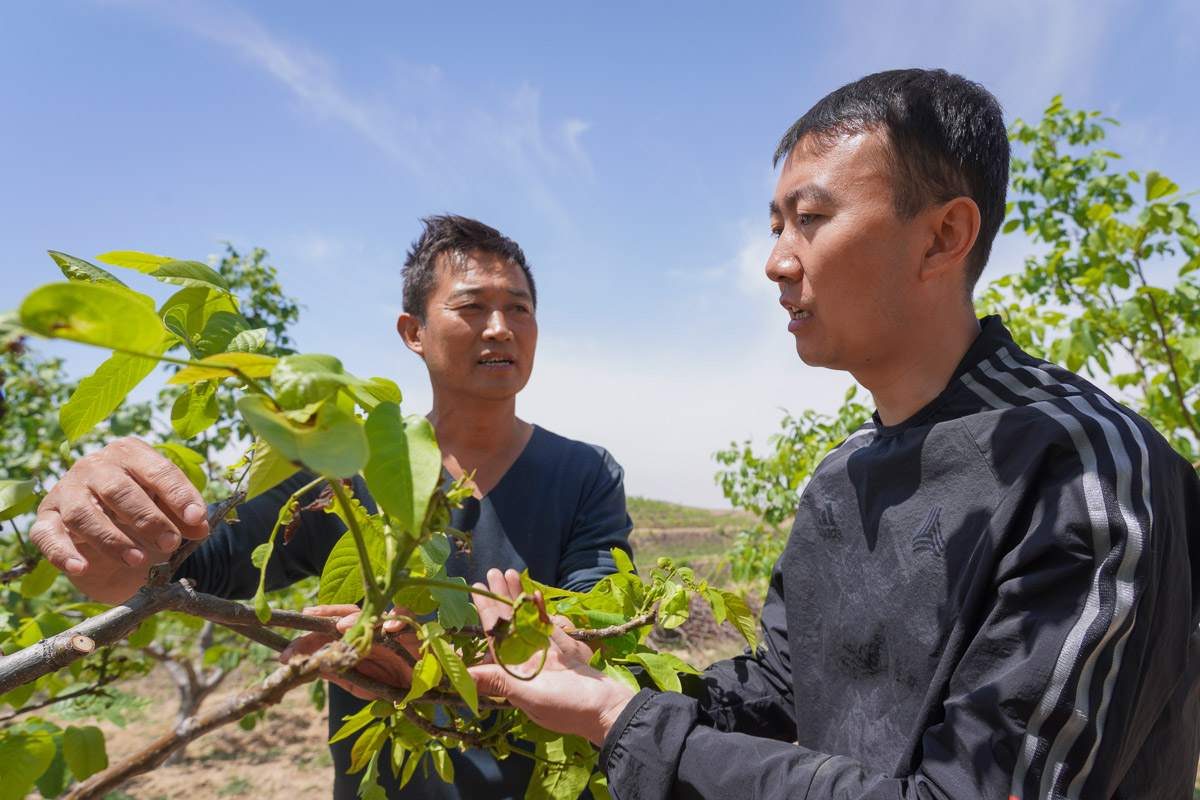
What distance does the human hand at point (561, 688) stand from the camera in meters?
0.92

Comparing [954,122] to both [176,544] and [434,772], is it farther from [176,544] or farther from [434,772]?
[434,772]

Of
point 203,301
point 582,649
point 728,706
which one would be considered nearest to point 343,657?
point 203,301

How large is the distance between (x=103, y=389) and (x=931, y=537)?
3.64 ft

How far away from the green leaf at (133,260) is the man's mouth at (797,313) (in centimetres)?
97

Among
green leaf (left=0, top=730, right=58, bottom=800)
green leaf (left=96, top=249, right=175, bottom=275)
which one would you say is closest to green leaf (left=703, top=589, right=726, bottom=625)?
green leaf (left=96, top=249, right=175, bottom=275)

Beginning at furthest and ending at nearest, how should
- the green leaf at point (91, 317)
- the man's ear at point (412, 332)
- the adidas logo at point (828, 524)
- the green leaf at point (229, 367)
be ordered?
the man's ear at point (412, 332)
the adidas logo at point (828, 524)
the green leaf at point (229, 367)
the green leaf at point (91, 317)

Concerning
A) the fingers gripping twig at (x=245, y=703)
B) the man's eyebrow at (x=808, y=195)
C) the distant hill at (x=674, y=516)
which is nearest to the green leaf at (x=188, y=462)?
the fingers gripping twig at (x=245, y=703)

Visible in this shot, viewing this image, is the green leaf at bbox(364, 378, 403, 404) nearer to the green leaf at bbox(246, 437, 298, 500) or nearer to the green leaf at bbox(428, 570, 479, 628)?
the green leaf at bbox(246, 437, 298, 500)

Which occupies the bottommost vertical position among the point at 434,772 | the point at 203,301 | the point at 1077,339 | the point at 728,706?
the point at 434,772

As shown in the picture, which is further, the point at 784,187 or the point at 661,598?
the point at 784,187

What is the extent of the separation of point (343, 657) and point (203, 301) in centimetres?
43

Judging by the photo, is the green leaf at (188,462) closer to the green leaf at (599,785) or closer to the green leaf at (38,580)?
the green leaf at (38,580)

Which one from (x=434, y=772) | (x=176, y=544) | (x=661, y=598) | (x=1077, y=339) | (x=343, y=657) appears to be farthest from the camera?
(x=1077, y=339)

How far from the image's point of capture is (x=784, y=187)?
131 cm
